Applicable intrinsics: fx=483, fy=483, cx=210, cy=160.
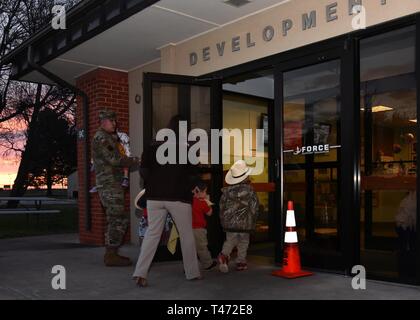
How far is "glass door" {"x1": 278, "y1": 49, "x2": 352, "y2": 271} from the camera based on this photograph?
5.62m

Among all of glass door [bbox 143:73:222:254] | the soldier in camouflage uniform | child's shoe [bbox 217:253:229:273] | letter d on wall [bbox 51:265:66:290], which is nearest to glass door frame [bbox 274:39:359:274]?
child's shoe [bbox 217:253:229:273]

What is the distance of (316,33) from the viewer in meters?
5.45

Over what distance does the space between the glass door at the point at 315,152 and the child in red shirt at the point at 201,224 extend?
3.34ft

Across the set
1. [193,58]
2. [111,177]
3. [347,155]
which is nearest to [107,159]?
[111,177]

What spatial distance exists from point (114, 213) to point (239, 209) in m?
1.63

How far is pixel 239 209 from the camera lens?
5.91 metres

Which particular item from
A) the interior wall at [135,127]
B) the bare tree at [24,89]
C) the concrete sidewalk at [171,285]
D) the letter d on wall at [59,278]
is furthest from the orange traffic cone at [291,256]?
the bare tree at [24,89]

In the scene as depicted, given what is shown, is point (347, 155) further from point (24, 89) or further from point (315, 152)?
point (24, 89)

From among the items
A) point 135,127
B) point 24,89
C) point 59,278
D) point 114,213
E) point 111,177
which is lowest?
point 59,278

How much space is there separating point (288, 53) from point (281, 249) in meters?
2.41

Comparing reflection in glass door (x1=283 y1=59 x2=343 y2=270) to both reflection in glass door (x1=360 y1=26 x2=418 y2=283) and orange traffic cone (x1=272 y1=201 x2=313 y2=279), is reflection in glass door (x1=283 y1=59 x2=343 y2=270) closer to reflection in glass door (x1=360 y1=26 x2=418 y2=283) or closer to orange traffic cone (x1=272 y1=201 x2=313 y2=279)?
orange traffic cone (x1=272 y1=201 x2=313 y2=279)

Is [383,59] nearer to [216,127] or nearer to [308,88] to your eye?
[308,88]

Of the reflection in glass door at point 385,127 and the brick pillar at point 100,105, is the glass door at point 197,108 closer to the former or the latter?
the brick pillar at point 100,105

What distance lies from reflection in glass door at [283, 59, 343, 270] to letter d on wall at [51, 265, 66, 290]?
278 centimetres
